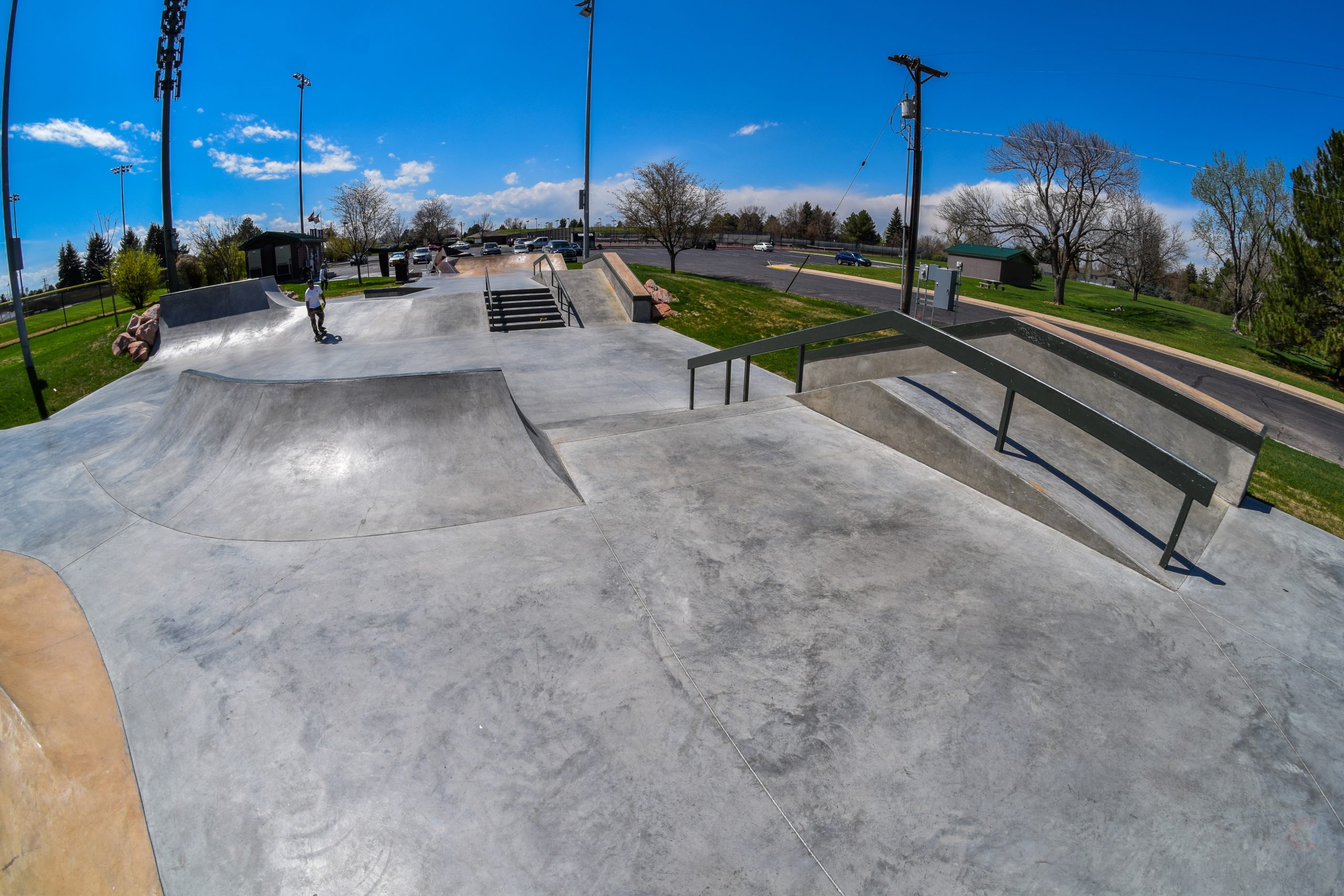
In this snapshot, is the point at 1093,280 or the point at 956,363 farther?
the point at 1093,280

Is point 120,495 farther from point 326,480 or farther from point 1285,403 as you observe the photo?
point 1285,403

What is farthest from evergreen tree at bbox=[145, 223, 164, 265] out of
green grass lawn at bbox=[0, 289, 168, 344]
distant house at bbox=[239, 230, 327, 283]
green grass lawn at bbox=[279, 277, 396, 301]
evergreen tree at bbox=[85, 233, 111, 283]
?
green grass lawn at bbox=[279, 277, 396, 301]

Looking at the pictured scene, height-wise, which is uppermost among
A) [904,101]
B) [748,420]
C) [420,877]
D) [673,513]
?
[904,101]

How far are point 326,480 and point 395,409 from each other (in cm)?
100

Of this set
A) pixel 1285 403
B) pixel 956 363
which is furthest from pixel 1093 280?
pixel 956 363

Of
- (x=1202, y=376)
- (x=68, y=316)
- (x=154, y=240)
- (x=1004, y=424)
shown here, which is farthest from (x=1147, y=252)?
(x=154, y=240)

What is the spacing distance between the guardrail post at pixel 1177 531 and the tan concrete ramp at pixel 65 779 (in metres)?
6.14

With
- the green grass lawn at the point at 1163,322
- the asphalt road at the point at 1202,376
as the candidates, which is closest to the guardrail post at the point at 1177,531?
the asphalt road at the point at 1202,376

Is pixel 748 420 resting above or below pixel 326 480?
above

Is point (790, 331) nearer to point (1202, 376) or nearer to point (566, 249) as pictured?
point (1202, 376)

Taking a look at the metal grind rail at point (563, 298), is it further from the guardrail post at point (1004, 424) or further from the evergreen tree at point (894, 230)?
the evergreen tree at point (894, 230)

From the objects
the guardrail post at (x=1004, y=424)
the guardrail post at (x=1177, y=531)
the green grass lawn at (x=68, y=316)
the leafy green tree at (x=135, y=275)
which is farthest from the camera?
the green grass lawn at (x=68, y=316)

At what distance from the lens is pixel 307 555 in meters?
4.99

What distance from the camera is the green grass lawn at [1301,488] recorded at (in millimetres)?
7852
